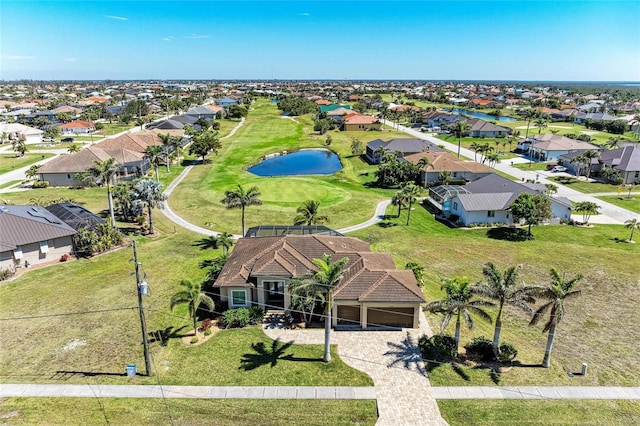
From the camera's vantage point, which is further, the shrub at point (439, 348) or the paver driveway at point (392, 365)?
the shrub at point (439, 348)

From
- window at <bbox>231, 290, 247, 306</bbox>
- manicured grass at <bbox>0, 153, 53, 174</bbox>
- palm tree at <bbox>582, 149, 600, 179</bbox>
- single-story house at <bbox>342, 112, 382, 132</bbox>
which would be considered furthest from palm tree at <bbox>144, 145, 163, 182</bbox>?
palm tree at <bbox>582, 149, 600, 179</bbox>

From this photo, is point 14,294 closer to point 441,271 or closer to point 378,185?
point 441,271

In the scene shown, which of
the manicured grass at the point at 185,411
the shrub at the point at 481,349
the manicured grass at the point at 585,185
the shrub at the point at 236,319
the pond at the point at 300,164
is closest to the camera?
the manicured grass at the point at 185,411

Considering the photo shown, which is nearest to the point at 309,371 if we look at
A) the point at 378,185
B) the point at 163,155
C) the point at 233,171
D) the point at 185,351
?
the point at 185,351

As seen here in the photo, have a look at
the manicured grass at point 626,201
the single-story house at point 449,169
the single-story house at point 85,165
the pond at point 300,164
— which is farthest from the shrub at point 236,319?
the manicured grass at point 626,201

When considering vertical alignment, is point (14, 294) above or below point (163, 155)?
below

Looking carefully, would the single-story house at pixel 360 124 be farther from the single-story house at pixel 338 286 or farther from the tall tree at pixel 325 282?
the tall tree at pixel 325 282
